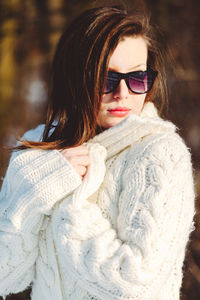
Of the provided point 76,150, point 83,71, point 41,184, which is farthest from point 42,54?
point 41,184

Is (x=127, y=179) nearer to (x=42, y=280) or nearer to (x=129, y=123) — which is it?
(x=129, y=123)

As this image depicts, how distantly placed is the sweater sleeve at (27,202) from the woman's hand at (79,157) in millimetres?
28

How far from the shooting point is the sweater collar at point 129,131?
1303 millimetres

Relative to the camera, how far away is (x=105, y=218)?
1.27 metres

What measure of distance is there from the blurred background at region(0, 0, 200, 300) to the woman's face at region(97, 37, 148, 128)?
2.39 meters

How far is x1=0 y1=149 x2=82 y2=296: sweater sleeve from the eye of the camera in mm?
1239

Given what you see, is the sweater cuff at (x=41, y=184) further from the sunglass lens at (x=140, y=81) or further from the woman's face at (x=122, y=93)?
the sunglass lens at (x=140, y=81)

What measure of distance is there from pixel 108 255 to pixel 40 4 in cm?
444

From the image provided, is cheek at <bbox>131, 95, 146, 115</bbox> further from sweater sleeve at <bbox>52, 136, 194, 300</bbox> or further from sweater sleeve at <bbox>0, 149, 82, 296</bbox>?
sweater sleeve at <bbox>0, 149, 82, 296</bbox>

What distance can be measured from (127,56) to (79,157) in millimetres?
413

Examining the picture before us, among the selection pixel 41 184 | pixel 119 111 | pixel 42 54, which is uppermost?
pixel 42 54

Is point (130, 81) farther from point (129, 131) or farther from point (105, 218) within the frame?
point (105, 218)

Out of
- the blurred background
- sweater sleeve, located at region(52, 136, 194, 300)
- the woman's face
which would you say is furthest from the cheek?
the blurred background

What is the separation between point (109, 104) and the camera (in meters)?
1.37
